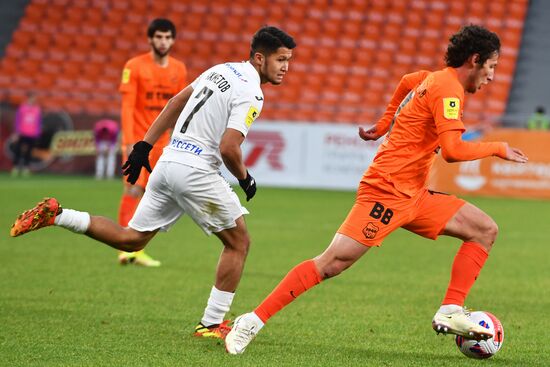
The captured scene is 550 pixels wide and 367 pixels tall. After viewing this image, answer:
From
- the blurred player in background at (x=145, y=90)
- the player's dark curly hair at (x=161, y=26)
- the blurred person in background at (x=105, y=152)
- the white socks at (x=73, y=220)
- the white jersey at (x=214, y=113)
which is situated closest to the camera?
the white jersey at (x=214, y=113)

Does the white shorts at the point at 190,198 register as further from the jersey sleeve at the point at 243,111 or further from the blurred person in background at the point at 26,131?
Answer: the blurred person in background at the point at 26,131

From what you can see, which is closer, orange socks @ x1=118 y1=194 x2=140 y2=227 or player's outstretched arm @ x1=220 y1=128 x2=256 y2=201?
player's outstretched arm @ x1=220 y1=128 x2=256 y2=201

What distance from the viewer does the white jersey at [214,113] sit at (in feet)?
20.7

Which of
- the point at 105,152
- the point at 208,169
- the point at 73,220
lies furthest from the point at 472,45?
the point at 105,152

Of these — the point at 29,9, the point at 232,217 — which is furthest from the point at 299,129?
the point at 232,217

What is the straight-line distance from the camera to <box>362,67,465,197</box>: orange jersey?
6.38 meters

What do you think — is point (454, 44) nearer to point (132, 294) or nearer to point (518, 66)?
point (132, 294)

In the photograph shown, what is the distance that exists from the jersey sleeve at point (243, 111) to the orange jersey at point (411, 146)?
2.74 feet

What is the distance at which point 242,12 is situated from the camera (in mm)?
30047

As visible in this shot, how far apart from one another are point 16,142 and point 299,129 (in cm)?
693

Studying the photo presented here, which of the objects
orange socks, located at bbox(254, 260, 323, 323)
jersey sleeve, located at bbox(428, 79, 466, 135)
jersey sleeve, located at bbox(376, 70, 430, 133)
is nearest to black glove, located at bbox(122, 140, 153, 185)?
orange socks, located at bbox(254, 260, 323, 323)

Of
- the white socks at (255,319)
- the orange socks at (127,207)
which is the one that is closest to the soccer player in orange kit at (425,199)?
the white socks at (255,319)

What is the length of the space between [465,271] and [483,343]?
Answer: 484 millimetres

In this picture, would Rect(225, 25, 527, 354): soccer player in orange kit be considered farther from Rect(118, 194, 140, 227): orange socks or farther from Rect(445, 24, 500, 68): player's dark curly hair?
Rect(118, 194, 140, 227): orange socks
